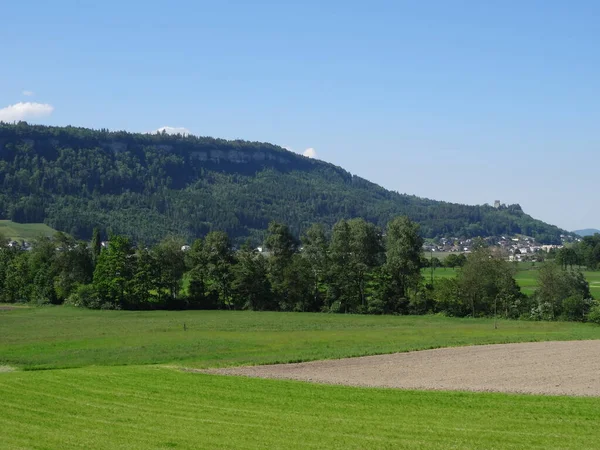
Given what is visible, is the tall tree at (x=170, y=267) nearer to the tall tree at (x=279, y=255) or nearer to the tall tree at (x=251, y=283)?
the tall tree at (x=251, y=283)

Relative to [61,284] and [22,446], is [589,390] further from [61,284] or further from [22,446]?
[61,284]

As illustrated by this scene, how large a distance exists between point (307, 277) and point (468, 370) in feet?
204

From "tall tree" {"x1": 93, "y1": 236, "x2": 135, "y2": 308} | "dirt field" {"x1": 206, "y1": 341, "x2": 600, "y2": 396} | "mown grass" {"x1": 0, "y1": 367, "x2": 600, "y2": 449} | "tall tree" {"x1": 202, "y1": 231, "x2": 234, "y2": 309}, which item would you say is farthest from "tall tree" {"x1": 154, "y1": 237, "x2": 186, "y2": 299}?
"mown grass" {"x1": 0, "y1": 367, "x2": 600, "y2": 449}

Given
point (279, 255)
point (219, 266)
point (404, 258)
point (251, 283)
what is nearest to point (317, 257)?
point (279, 255)

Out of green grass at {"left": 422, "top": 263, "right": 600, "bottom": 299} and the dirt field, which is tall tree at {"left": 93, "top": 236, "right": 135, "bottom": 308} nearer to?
green grass at {"left": 422, "top": 263, "right": 600, "bottom": 299}

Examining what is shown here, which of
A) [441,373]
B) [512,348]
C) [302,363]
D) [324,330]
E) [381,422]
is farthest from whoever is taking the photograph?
[324,330]

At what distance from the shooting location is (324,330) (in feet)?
227

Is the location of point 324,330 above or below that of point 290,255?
below

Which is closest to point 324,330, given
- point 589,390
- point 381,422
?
point 589,390

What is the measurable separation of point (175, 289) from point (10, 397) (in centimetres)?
7793

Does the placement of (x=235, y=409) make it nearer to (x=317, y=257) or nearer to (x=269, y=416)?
(x=269, y=416)

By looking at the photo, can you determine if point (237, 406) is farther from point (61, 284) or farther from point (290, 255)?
point (61, 284)

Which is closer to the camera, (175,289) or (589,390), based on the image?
(589,390)

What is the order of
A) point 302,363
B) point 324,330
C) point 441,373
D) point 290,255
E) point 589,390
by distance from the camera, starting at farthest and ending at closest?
point 290,255 → point 324,330 → point 302,363 → point 441,373 → point 589,390
